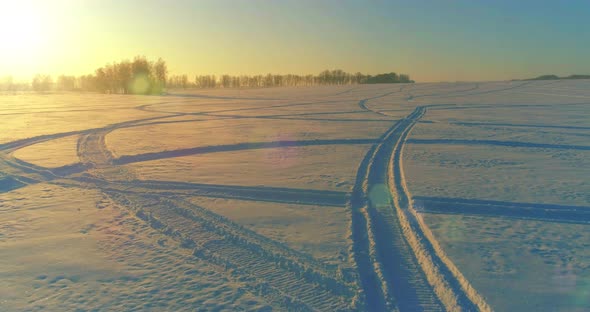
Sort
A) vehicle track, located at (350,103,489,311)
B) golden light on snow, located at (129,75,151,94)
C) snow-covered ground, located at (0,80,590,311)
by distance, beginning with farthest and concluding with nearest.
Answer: golden light on snow, located at (129,75,151,94) < snow-covered ground, located at (0,80,590,311) < vehicle track, located at (350,103,489,311)

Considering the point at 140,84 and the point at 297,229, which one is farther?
the point at 140,84

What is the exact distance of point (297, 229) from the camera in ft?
17.4

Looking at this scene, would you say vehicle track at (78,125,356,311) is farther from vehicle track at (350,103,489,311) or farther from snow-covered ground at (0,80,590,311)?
vehicle track at (350,103,489,311)

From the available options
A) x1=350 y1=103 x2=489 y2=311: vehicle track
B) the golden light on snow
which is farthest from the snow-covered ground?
the golden light on snow

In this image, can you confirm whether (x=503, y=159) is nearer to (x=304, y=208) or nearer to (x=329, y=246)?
(x=304, y=208)

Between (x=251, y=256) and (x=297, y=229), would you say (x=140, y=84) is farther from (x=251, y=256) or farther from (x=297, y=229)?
(x=251, y=256)

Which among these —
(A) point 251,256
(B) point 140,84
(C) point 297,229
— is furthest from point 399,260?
(B) point 140,84

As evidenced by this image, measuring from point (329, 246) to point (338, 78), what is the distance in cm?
11047

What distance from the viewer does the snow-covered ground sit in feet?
12.0

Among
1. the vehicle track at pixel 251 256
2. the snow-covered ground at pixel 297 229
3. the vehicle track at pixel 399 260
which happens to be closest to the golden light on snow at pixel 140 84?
the snow-covered ground at pixel 297 229

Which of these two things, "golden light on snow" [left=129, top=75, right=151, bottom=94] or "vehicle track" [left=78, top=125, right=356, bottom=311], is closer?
"vehicle track" [left=78, top=125, right=356, bottom=311]

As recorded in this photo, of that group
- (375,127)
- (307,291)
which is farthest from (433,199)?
(375,127)

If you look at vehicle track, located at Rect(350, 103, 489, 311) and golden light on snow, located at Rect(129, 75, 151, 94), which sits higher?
golden light on snow, located at Rect(129, 75, 151, 94)

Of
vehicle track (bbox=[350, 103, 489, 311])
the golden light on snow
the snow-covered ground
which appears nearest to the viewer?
vehicle track (bbox=[350, 103, 489, 311])
